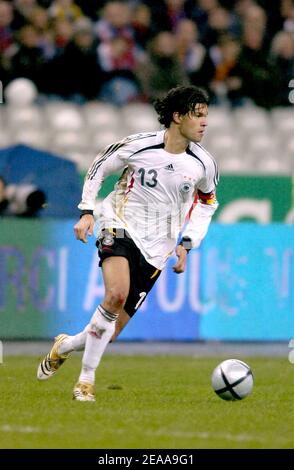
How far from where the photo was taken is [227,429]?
7203 millimetres

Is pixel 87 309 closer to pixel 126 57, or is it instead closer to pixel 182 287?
pixel 182 287

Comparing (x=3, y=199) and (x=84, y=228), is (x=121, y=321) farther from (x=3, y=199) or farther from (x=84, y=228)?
(x=3, y=199)

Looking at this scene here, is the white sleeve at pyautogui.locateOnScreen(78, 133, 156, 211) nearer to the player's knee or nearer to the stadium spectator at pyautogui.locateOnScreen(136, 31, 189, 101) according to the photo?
the player's knee

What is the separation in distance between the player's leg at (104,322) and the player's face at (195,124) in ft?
3.53

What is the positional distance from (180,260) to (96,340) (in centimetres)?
84

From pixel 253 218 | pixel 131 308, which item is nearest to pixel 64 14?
pixel 253 218

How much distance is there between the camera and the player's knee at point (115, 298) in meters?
8.54

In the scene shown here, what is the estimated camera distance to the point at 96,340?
8656 millimetres

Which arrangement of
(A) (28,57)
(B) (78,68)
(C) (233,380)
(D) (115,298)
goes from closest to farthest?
(D) (115,298) → (C) (233,380) → (A) (28,57) → (B) (78,68)

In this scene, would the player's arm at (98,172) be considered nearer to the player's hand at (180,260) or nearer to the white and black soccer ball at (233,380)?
the player's hand at (180,260)

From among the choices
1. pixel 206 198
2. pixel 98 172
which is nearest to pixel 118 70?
pixel 206 198

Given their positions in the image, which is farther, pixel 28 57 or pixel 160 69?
pixel 160 69

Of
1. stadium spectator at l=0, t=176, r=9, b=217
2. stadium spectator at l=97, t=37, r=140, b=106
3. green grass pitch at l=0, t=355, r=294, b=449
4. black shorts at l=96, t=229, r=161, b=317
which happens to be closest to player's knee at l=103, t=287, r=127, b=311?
black shorts at l=96, t=229, r=161, b=317

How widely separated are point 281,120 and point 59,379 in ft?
26.0
